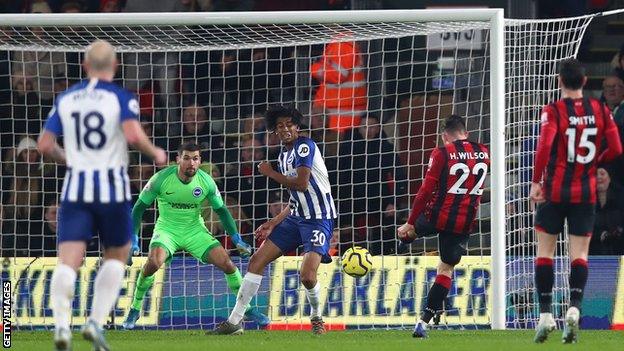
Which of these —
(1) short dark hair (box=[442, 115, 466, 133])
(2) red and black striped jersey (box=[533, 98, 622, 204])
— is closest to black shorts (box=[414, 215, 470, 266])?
(1) short dark hair (box=[442, 115, 466, 133])

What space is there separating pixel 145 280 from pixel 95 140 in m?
5.09

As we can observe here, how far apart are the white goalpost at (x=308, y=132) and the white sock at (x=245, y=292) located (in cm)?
181

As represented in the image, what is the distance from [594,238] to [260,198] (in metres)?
3.67

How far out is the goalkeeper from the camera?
45.7 ft

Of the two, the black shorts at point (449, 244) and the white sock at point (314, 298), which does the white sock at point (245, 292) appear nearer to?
the white sock at point (314, 298)

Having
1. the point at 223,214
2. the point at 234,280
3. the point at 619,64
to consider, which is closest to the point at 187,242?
the point at 223,214

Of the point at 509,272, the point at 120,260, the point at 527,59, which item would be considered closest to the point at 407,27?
the point at 527,59

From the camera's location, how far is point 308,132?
647 inches

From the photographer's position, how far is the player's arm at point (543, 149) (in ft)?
35.2

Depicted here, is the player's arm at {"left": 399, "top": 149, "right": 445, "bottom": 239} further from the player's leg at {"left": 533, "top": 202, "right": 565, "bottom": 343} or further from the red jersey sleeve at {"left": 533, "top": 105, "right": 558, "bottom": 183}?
the red jersey sleeve at {"left": 533, "top": 105, "right": 558, "bottom": 183}

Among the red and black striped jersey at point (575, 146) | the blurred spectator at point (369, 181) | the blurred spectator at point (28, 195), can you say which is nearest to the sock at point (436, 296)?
the red and black striped jersey at point (575, 146)

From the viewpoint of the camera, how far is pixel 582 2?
59.9 ft

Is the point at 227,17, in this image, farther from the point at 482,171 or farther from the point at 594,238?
the point at 594,238

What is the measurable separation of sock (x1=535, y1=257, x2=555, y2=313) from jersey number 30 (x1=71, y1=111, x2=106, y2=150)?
12.4 ft
